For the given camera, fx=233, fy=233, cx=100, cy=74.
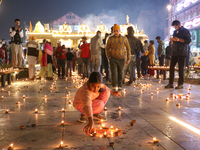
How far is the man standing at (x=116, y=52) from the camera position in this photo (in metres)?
7.48

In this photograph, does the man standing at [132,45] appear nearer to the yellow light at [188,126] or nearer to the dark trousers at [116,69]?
the dark trousers at [116,69]

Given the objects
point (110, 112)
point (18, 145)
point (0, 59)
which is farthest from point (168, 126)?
point (0, 59)

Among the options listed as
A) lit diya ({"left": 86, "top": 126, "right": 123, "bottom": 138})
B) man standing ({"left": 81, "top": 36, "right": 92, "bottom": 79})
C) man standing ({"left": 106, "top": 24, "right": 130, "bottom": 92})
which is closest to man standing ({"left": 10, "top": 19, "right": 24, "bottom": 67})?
man standing ({"left": 81, "top": 36, "right": 92, "bottom": 79})

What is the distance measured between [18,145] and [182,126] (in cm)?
244

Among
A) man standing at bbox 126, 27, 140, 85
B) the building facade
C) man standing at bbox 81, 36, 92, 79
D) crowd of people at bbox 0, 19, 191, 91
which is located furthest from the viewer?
the building facade

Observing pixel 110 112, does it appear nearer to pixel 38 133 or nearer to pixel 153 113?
pixel 153 113

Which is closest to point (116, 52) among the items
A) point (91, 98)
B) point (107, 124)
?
point (107, 124)

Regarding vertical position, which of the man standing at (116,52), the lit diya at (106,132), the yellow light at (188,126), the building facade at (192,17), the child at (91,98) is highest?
the building facade at (192,17)

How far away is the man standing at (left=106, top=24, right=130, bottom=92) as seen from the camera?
7.48 m

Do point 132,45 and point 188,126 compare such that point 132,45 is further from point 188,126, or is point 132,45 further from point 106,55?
point 188,126

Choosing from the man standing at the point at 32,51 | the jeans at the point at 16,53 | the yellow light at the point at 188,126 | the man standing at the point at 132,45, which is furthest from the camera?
the man standing at the point at 32,51

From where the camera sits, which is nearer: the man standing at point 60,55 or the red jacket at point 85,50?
the red jacket at point 85,50

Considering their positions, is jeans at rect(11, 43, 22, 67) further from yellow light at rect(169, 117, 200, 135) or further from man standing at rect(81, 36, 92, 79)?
yellow light at rect(169, 117, 200, 135)

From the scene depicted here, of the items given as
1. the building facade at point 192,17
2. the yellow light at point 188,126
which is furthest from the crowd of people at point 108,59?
the building facade at point 192,17
